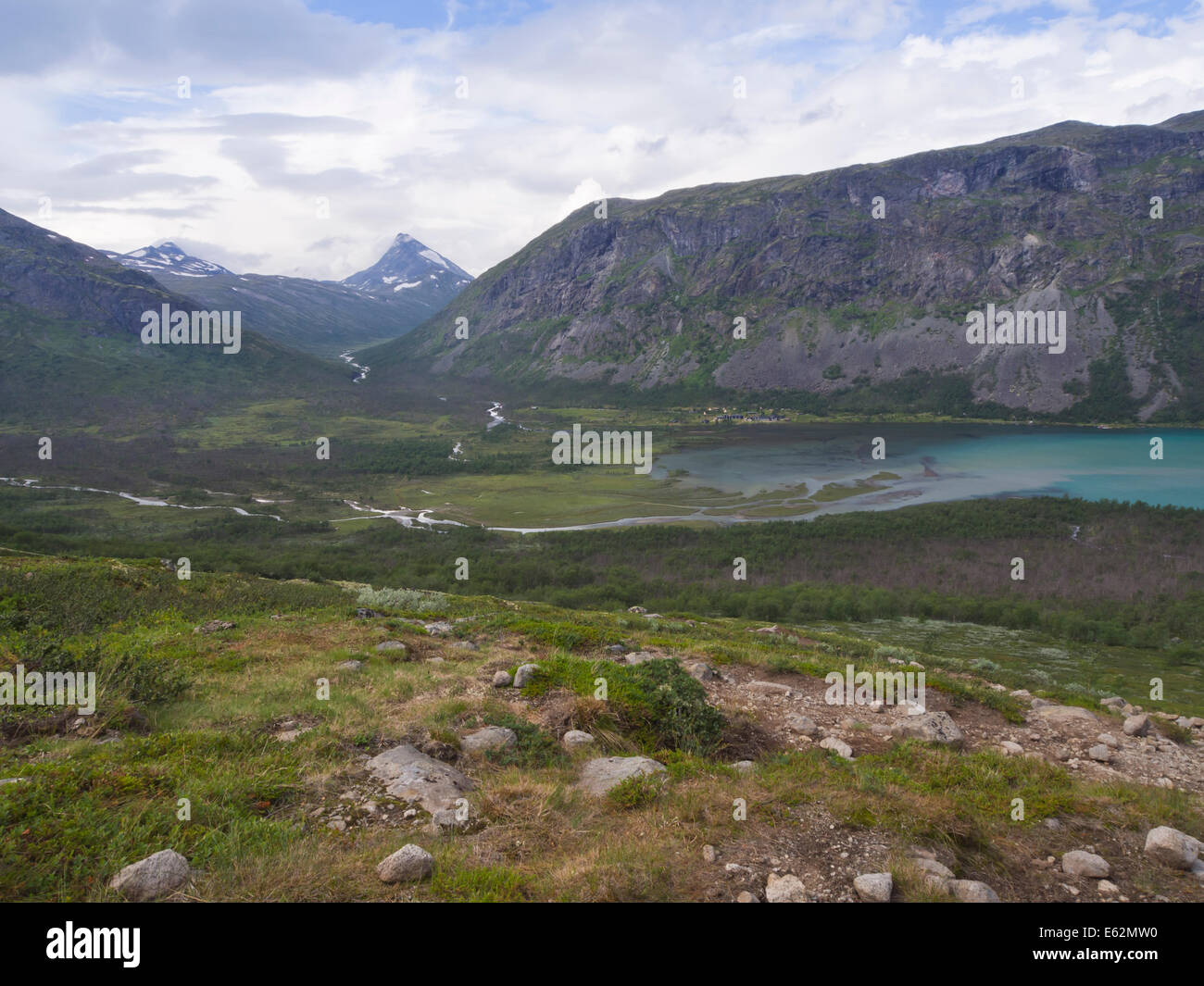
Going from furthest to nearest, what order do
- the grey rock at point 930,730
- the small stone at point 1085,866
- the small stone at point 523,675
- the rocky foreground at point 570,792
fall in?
the small stone at point 523,675
the grey rock at point 930,730
the small stone at point 1085,866
the rocky foreground at point 570,792

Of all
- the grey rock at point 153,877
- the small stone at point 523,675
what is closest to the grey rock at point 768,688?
the small stone at point 523,675

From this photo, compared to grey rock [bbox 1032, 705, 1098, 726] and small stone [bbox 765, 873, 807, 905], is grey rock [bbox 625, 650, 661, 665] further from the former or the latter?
small stone [bbox 765, 873, 807, 905]

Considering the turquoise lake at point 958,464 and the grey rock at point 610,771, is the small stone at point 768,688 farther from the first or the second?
the turquoise lake at point 958,464

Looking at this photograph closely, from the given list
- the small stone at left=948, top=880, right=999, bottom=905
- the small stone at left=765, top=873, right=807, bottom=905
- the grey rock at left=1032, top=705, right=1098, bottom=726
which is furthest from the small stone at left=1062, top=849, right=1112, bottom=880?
the grey rock at left=1032, top=705, right=1098, bottom=726

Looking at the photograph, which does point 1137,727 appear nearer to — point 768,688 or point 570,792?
point 768,688

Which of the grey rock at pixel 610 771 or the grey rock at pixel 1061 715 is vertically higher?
the grey rock at pixel 610 771
